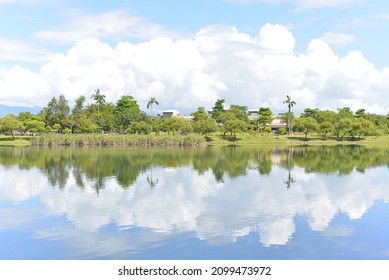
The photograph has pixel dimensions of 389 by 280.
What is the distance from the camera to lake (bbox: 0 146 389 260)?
14.6 metres

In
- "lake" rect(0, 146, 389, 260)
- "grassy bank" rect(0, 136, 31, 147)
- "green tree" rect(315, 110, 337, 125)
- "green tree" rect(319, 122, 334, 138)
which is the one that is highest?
"green tree" rect(315, 110, 337, 125)

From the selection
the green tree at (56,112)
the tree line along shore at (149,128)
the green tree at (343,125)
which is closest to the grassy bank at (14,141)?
the tree line along shore at (149,128)

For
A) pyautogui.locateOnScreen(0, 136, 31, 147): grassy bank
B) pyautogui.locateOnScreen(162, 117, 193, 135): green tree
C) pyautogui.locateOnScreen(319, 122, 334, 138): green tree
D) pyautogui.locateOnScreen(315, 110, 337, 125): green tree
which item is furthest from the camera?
pyautogui.locateOnScreen(315, 110, 337, 125): green tree

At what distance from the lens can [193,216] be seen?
64.2 ft

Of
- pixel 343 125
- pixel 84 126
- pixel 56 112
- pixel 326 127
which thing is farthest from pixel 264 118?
pixel 56 112

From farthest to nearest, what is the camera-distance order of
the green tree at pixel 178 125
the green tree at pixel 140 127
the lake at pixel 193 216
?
1. the green tree at pixel 140 127
2. the green tree at pixel 178 125
3. the lake at pixel 193 216

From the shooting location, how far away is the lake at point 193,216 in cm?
1463

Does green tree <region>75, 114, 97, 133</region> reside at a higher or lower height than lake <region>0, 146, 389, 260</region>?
higher

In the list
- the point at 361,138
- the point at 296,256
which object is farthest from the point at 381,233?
the point at 361,138

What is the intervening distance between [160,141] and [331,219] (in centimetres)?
6406

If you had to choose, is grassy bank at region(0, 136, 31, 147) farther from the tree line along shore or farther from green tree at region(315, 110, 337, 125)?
green tree at region(315, 110, 337, 125)

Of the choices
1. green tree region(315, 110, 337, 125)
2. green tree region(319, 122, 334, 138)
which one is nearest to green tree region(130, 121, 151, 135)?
green tree region(319, 122, 334, 138)

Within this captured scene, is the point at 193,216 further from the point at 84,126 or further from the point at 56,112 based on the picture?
the point at 56,112

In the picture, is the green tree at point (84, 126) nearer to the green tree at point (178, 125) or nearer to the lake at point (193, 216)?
the green tree at point (178, 125)
